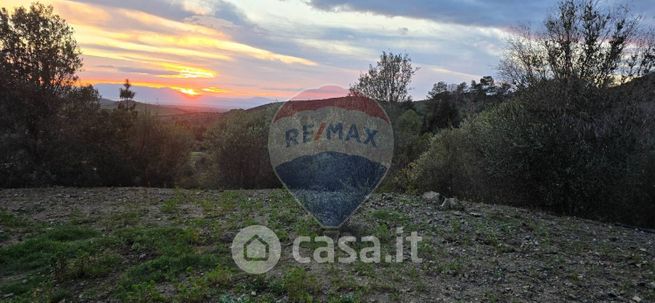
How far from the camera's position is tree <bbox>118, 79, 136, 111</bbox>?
523 inches

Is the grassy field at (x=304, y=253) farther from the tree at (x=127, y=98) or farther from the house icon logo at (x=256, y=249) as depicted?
the tree at (x=127, y=98)

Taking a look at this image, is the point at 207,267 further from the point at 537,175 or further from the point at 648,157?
the point at 648,157

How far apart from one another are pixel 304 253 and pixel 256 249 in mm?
673

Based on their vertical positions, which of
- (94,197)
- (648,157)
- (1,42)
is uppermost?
(1,42)

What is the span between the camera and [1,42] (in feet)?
36.3

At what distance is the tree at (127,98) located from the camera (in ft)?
43.6

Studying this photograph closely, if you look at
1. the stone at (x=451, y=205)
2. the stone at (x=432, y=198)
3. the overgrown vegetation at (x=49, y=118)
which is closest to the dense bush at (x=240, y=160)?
the overgrown vegetation at (x=49, y=118)

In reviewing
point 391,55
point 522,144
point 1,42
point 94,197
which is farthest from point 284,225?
point 391,55

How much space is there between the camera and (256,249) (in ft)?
18.7

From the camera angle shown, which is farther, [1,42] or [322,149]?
[1,42]

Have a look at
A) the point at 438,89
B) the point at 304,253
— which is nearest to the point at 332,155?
the point at 304,253

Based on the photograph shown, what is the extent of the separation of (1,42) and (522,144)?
1320cm

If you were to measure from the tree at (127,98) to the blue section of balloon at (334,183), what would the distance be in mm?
7069

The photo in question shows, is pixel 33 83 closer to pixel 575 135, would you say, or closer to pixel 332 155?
pixel 332 155
